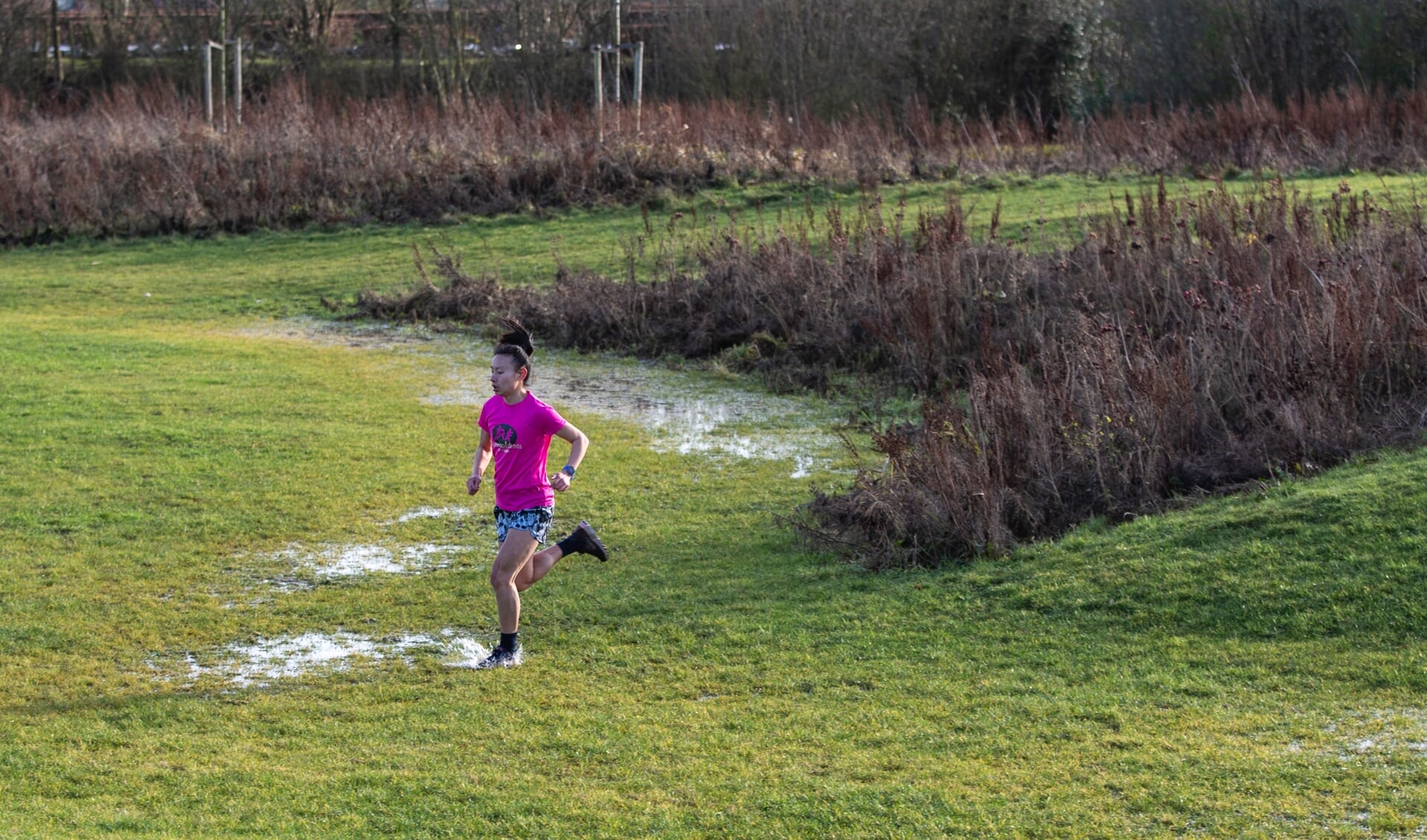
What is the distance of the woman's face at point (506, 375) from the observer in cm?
704

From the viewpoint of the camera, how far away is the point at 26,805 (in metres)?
5.27

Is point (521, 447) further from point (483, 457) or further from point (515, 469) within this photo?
point (483, 457)

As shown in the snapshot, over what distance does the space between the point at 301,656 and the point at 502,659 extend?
1.06 metres

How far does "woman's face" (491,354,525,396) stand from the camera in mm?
7035

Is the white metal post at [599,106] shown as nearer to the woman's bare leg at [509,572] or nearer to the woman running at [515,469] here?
the woman running at [515,469]

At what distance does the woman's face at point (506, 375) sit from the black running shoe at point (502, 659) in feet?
4.09

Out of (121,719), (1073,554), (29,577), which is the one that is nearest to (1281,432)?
(1073,554)

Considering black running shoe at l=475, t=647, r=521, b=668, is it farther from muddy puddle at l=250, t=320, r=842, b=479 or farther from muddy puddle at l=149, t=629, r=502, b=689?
muddy puddle at l=250, t=320, r=842, b=479

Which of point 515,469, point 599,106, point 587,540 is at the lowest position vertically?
point 587,540

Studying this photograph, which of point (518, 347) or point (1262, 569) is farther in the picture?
point (1262, 569)

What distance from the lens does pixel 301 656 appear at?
7.23m

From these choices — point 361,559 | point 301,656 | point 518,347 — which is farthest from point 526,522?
point 361,559

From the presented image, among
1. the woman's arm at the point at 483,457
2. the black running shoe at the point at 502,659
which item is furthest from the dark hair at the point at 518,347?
the black running shoe at the point at 502,659

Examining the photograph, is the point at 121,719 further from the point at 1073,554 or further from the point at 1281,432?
the point at 1281,432
